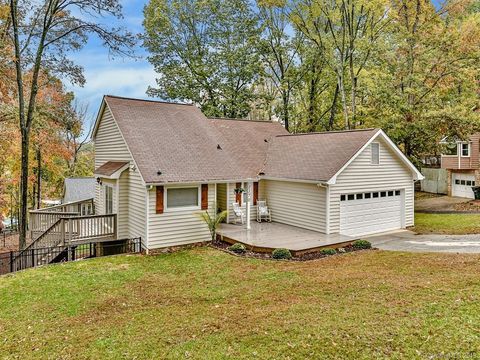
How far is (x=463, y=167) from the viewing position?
85.9 ft

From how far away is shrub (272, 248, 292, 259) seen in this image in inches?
425

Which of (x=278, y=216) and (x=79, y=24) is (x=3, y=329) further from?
(x=79, y=24)

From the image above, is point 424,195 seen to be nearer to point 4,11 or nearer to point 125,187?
point 125,187

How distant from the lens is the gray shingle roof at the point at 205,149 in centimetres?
1280

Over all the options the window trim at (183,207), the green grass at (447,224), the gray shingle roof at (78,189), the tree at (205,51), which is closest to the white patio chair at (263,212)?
the window trim at (183,207)

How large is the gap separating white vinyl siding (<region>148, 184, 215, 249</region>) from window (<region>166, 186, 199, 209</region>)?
222 millimetres

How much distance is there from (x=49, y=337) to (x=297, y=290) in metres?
5.14

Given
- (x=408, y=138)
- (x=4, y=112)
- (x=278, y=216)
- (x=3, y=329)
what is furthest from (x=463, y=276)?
(x=4, y=112)

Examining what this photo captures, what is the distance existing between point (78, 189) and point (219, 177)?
15706mm

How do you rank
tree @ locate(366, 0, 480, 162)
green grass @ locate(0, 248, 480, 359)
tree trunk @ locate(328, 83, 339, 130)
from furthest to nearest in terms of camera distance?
1. tree trunk @ locate(328, 83, 339, 130)
2. tree @ locate(366, 0, 480, 162)
3. green grass @ locate(0, 248, 480, 359)

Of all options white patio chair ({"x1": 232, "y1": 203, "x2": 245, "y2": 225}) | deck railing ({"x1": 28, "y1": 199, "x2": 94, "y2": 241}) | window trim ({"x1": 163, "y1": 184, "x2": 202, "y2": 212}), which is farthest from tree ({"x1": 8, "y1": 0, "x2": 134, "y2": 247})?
white patio chair ({"x1": 232, "y1": 203, "x2": 245, "y2": 225})

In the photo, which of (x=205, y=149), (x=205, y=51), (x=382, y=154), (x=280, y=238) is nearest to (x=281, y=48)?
(x=205, y=51)

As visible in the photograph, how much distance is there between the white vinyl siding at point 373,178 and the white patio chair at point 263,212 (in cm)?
349

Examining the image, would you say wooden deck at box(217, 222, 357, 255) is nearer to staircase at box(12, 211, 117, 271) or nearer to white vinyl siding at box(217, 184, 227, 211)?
white vinyl siding at box(217, 184, 227, 211)
